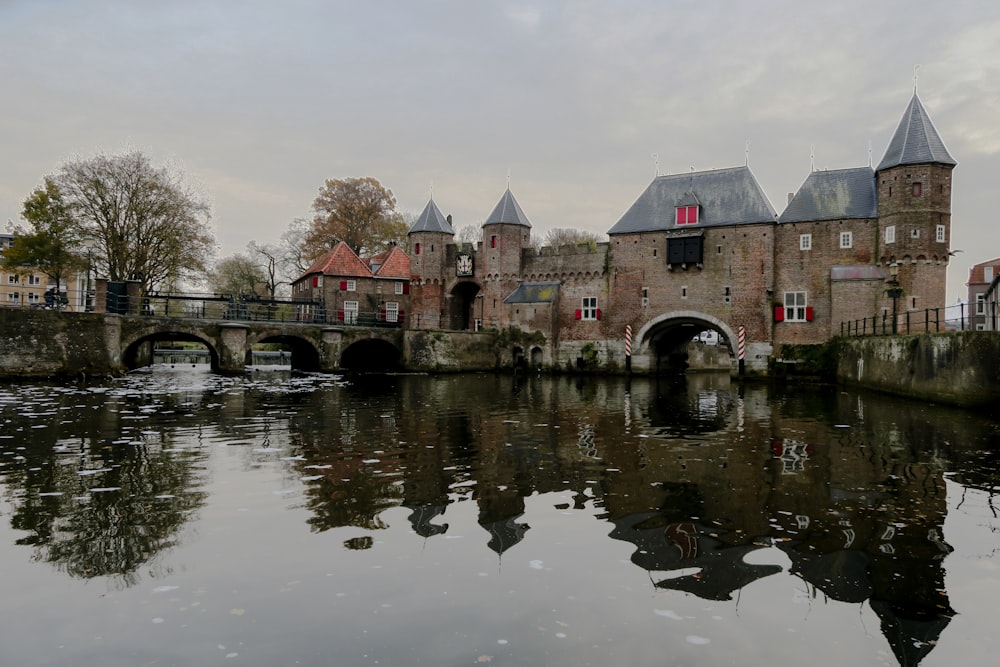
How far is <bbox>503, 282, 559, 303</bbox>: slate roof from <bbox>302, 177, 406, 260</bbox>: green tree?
52.2ft

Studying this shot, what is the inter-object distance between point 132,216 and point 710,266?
30836 mm

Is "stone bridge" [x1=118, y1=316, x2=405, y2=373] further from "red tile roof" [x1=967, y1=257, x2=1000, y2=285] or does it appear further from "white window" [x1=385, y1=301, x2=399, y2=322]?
"red tile roof" [x1=967, y1=257, x2=1000, y2=285]

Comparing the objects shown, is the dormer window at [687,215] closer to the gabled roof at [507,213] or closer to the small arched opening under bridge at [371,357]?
the gabled roof at [507,213]

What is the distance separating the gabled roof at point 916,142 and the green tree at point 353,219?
1328 inches

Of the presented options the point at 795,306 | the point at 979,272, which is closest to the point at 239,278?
the point at 795,306

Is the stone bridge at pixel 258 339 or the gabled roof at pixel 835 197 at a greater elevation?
the gabled roof at pixel 835 197

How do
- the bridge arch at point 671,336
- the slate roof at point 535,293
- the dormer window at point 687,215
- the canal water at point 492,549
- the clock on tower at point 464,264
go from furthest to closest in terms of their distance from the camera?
the clock on tower at point 464,264, the slate roof at point 535,293, the dormer window at point 687,215, the bridge arch at point 671,336, the canal water at point 492,549

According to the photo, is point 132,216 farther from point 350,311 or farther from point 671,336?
point 671,336

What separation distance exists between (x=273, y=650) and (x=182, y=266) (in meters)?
37.7

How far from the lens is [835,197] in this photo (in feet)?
104

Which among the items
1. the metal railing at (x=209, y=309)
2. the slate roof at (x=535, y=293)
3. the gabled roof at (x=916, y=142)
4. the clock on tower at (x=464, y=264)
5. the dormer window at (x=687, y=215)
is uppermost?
the gabled roof at (x=916, y=142)

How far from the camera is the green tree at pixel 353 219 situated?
167 feet

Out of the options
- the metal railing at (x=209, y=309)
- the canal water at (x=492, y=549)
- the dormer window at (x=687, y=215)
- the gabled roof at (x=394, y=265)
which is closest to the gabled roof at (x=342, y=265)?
the gabled roof at (x=394, y=265)

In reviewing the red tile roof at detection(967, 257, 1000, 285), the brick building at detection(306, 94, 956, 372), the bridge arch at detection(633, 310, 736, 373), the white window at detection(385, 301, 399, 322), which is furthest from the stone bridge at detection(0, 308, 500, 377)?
the red tile roof at detection(967, 257, 1000, 285)
